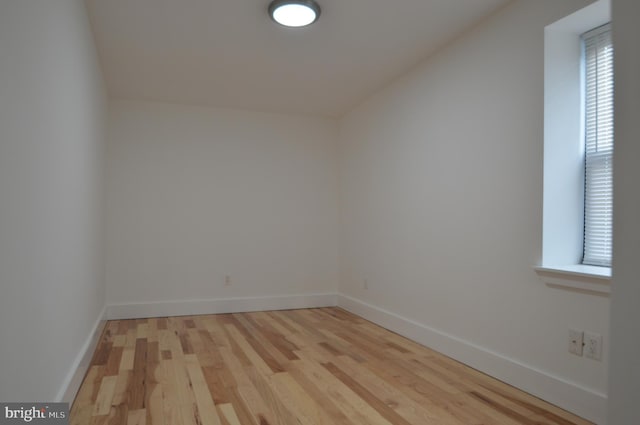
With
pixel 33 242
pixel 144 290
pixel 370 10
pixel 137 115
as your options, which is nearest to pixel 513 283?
pixel 370 10

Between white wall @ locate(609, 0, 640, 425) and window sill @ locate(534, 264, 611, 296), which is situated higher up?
white wall @ locate(609, 0, 640, 425)

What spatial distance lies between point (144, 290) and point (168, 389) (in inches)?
94.4

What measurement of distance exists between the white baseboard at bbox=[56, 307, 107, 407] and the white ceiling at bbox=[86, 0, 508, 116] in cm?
222

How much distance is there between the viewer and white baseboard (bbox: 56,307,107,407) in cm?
224

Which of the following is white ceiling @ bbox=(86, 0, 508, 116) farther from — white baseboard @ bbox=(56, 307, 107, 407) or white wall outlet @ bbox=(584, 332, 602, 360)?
white baseboard @ bbox=(56, 307, 107, 407)

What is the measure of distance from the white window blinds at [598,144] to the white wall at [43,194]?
9.09ft

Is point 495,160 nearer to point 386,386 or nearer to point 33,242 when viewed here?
point 386,386

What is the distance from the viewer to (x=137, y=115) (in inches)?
190

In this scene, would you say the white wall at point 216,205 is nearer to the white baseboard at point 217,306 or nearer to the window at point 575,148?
the white baseboard at point 217,306

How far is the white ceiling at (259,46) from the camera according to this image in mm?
2834

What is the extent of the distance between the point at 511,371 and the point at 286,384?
1.40 m

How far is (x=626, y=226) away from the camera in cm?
91

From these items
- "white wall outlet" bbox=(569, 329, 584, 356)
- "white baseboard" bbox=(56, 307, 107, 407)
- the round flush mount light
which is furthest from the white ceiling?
"white baseboard" bbox=(56, 307, 107, 407)

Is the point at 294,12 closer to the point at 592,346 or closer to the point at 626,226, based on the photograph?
the point at 626,226
